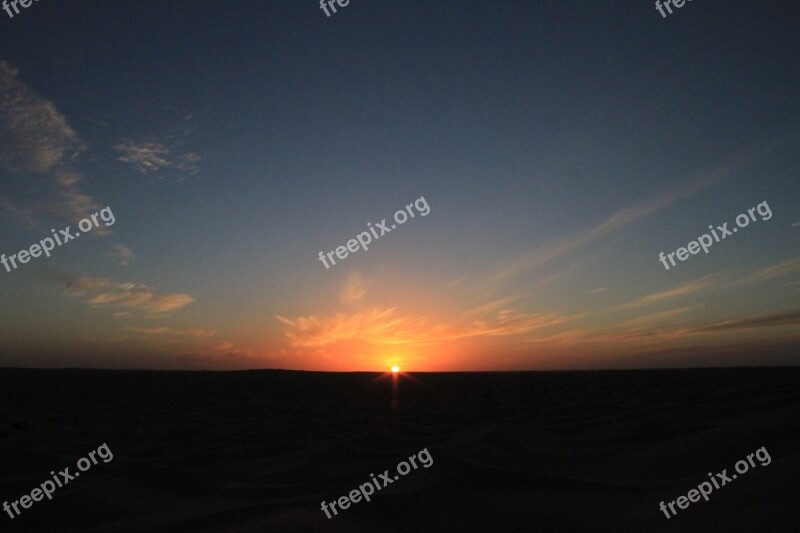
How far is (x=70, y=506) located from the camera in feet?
11.6

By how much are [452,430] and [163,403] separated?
25.5 ft

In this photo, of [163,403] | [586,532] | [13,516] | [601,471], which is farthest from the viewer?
[163,403]

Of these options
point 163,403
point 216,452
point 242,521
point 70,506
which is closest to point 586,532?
point 242,521

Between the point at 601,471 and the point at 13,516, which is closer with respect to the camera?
the point at 13,516

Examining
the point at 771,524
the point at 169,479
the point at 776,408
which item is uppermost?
the point at 169,479

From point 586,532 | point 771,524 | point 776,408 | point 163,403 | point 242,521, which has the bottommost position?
point 776,408

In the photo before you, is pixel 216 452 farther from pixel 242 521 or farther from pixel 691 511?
pixel 691 511

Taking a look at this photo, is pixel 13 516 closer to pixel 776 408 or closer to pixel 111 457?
pixel 111 457

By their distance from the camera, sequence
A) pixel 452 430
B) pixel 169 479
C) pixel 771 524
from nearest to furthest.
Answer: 1. pixel 771 524
2. pixel 169 479
3. pixel 452 430

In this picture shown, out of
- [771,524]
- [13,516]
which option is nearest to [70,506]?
[13,516]

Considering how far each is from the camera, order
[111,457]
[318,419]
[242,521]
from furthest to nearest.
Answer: [318,419]
[111,457]
[242,521]

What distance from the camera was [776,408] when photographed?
4.81 meters

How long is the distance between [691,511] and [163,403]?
11109 mm

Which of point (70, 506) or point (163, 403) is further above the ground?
point (163, 403)
